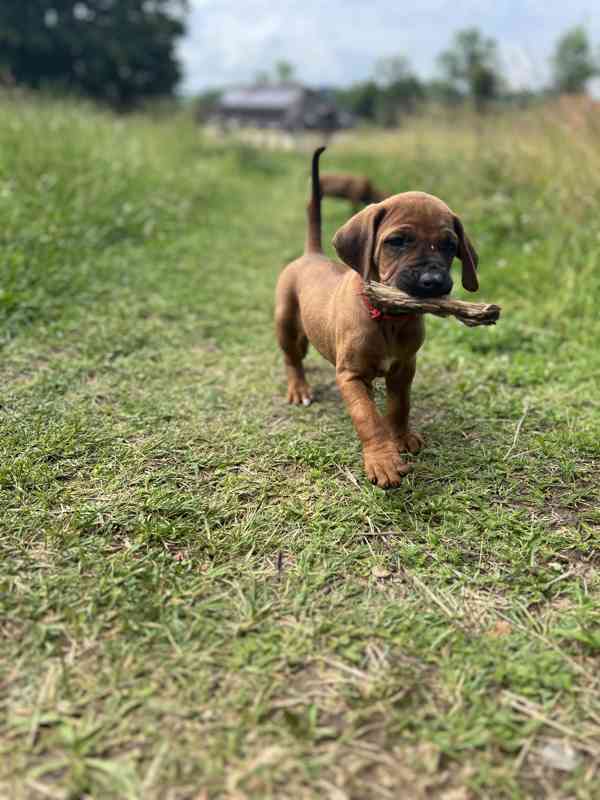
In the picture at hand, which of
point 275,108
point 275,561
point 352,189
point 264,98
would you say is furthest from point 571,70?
point 264,98

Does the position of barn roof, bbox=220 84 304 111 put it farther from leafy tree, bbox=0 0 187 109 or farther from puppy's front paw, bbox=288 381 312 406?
puppy's front paw, bbox=288 381 312 406

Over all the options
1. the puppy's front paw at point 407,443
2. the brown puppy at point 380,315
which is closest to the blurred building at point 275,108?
the brown puppy at point 380,315

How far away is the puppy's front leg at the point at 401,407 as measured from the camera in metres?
2.92

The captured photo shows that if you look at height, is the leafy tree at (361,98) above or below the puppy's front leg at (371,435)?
above

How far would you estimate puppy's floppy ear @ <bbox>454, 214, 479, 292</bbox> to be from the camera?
2730mm

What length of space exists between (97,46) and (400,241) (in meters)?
35.9

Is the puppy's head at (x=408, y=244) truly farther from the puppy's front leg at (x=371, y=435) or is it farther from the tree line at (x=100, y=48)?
the tree line at (x=100, y=48)

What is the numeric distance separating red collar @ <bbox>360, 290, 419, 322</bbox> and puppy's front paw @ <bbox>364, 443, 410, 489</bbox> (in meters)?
0.55

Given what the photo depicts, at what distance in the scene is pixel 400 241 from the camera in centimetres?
262

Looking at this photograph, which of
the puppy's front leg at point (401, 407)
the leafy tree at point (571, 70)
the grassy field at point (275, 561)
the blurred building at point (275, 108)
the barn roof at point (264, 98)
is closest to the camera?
the grassy field at point (275, 561)

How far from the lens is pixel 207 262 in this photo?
22.2ft

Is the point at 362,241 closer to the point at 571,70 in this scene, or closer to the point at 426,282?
the point at 426,282

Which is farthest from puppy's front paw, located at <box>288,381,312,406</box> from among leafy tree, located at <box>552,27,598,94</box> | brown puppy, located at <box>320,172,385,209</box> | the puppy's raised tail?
leafy tree, located at <box>552,27,598,94</box>

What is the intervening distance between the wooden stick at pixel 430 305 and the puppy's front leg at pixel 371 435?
0.40 metres
